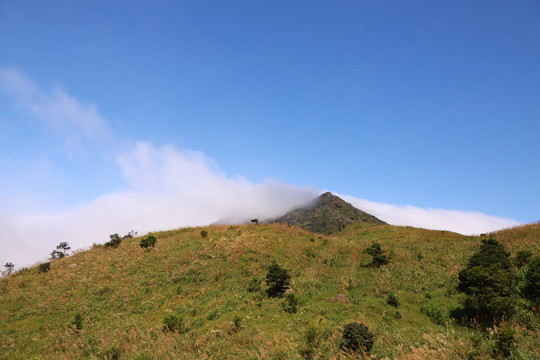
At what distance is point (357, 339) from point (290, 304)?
A: 7205 mm

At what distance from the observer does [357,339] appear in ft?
34.0

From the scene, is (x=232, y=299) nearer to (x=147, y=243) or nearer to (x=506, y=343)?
(x=506, y=343)

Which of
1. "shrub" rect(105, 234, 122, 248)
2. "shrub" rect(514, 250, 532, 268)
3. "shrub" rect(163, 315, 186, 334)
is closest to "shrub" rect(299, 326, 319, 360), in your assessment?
"shrub" rect(163, 315, 186, 334)

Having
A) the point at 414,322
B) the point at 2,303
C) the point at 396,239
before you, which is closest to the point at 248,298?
the point at 414,322

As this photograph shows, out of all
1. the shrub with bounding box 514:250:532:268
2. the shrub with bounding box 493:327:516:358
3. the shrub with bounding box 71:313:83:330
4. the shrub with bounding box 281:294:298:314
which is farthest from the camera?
the shrub with bounding box 514:250:532:268

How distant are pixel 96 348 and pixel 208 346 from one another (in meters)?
8.06

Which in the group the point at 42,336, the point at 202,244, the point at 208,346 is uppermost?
the point at 202,244

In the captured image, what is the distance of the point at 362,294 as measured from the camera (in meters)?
18.8

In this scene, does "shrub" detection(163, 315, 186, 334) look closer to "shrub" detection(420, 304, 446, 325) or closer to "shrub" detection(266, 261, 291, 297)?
"shrub" detection(266, 261, 291, 297)

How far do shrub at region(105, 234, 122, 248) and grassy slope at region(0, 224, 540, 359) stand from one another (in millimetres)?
1536

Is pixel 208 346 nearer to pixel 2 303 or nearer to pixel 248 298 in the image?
pixel 248 298

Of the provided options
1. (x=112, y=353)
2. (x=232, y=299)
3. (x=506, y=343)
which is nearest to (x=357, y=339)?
(x=506, y=343)

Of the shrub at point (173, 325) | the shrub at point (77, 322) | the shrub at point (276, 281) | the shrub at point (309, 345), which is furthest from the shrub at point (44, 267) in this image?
the shrub at point (309, 345)

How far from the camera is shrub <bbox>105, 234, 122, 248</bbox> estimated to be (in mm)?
36781
